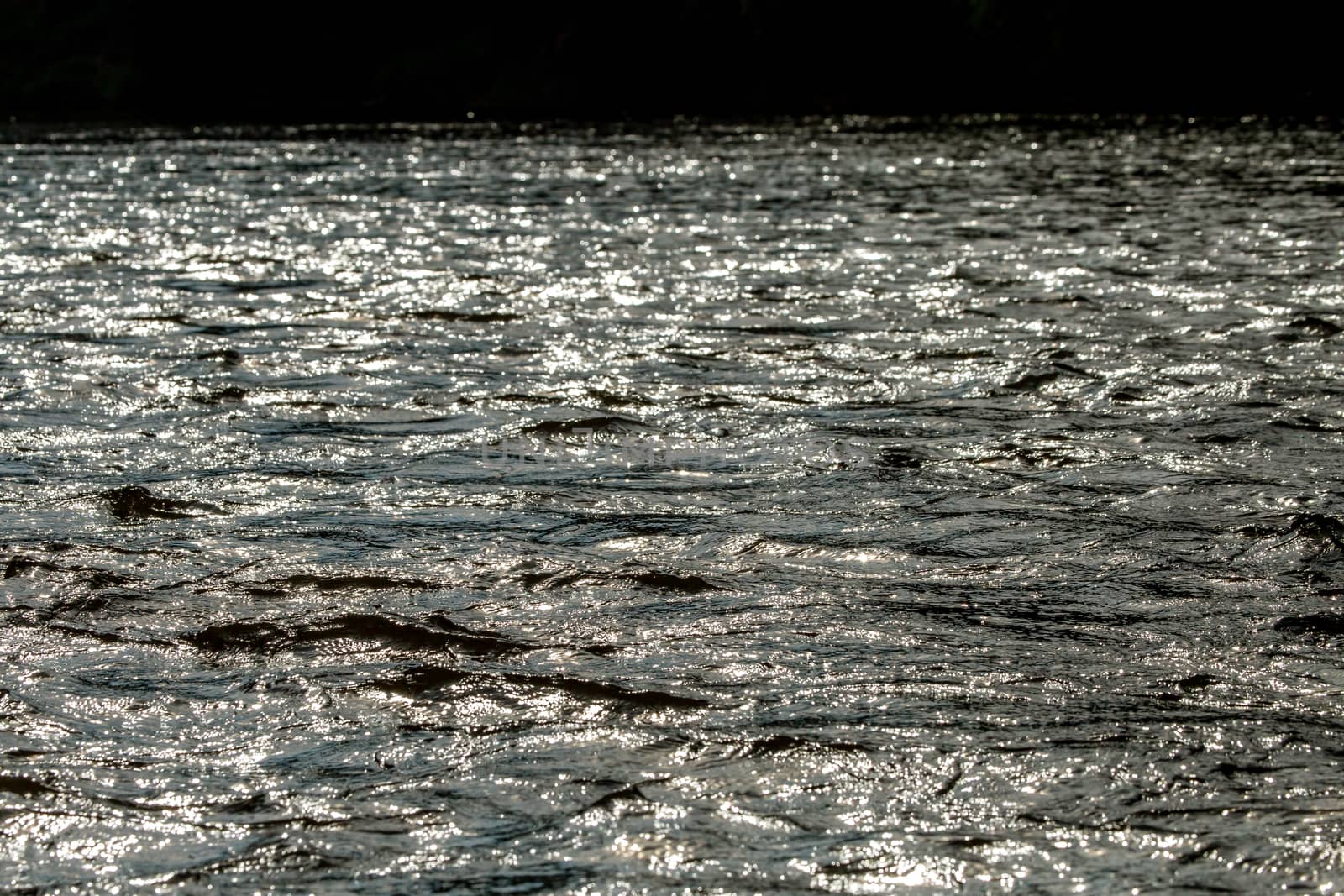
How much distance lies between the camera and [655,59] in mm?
78188

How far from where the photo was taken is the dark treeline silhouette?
6581 cm

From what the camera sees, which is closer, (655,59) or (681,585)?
(681,585)

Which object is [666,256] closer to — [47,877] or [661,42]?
[47,877]

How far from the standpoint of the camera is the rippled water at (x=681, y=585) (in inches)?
200

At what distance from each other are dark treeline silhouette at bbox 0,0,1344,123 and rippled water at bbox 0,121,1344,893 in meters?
43.9

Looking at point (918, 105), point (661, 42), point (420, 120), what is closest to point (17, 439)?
point (420, 120)

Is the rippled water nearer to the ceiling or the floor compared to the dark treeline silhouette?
nearer to the floor

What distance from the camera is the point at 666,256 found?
19875mm

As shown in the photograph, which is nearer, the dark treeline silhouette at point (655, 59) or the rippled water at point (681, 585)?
the rippled water at point (681, 585)

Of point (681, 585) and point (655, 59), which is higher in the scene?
point (655, 59)

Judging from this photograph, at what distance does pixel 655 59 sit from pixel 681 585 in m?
73.2

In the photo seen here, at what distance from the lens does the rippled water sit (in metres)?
5.08

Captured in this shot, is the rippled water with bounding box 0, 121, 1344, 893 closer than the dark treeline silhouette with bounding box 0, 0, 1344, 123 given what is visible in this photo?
Yes

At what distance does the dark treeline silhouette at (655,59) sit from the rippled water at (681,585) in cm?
4388
